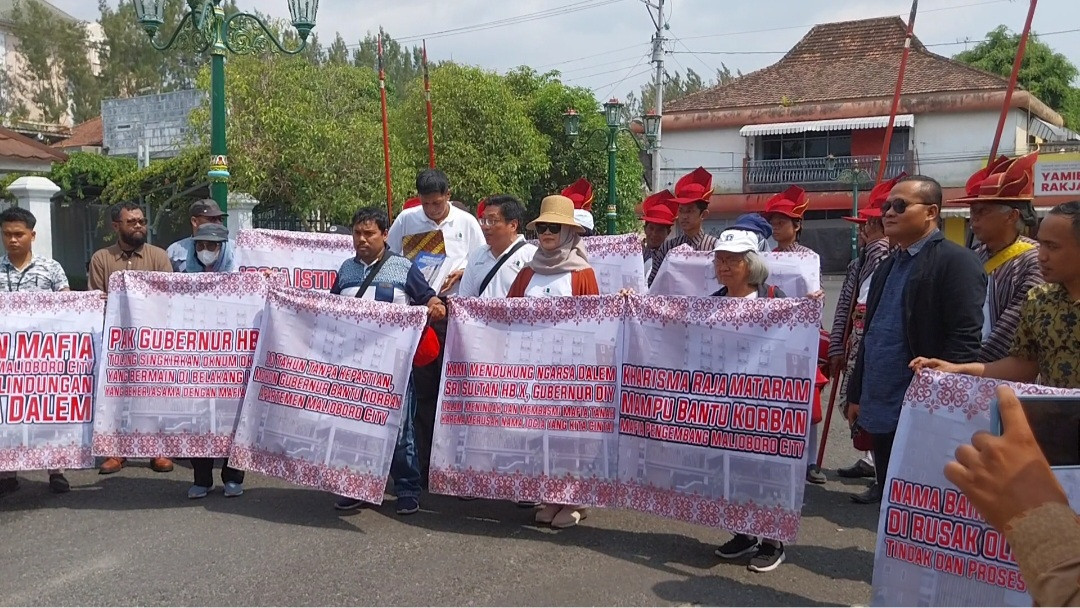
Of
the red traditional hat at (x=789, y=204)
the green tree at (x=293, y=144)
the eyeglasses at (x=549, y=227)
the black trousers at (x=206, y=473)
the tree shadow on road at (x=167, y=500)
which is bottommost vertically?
the tree shadow on road at (x=167, y=500)

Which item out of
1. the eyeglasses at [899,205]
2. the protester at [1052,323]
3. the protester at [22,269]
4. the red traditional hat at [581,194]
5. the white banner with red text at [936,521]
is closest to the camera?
the white banner with red text at [936,521]

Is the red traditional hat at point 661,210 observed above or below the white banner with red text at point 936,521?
above

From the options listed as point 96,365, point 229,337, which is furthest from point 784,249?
point 96,365

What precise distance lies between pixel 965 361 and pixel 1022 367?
0.39 metres

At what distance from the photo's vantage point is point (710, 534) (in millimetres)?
5316

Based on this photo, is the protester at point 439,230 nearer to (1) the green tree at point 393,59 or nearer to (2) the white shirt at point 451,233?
(2) the white shirt at point 451,233

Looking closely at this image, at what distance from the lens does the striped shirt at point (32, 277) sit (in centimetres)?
634

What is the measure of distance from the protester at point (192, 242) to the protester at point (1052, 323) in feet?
17.2

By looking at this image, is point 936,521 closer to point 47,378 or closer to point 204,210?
point 47,378

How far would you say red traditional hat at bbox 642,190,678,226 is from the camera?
7629 millimetres

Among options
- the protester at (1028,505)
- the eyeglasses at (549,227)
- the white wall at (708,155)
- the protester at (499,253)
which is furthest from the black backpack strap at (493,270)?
the white wall at (708,155)

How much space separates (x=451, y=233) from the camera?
22.7ft

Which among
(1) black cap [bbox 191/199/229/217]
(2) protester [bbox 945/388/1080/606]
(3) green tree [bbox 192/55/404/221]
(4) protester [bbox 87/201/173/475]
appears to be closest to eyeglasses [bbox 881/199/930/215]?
(2) protester [bbox 945/388/1080/606]

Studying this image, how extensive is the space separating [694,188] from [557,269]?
178cm
